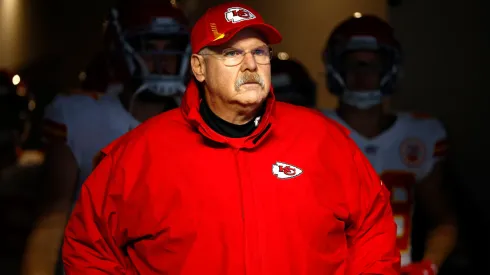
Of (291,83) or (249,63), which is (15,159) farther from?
(249,63)

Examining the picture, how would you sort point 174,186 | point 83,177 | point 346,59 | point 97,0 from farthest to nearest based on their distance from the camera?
point 97,0 < point 346,59 < point 83,177 < point 174,186

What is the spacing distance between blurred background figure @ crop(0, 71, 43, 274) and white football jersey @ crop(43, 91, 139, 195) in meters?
0.50

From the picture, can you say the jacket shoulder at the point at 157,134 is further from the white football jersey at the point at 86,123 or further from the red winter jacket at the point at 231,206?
the white football jersey at the point at 86,123

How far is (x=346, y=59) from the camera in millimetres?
3482

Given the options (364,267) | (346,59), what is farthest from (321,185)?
(346,59)

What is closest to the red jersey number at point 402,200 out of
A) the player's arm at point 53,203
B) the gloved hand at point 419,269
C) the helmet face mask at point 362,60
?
the helmet face mask at point 362,60

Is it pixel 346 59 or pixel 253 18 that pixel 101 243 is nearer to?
pixel 253 18

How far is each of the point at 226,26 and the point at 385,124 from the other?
1.40 meters

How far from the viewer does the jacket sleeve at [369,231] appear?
2.21m

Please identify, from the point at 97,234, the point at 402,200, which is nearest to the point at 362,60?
the point at 402,200

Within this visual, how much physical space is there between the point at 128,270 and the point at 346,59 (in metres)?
1.52

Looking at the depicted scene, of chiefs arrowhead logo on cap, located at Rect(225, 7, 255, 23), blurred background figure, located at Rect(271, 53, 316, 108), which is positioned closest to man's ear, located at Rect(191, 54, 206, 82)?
chiefs arrowhead logo on cap, located at Rect(225, 7, 255, 23)

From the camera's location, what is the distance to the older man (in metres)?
2.13

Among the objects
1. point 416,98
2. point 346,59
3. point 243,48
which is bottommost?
point 416,98
